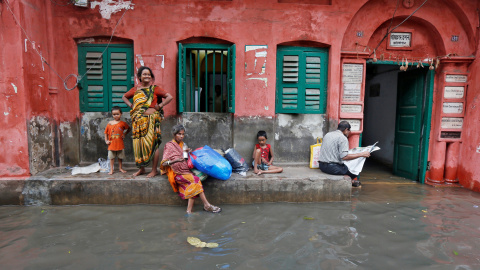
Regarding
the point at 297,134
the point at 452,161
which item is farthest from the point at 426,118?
the point at 297,134

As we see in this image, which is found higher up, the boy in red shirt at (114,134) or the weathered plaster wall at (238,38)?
the weathered plaster wall at (238,38)

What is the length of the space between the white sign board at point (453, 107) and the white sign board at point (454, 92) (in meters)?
0.17

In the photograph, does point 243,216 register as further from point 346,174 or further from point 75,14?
point 75,14

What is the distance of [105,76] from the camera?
5.43 metres

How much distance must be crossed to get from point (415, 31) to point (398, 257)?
4.99 meters

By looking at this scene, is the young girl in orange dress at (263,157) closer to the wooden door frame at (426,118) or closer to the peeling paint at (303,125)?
the peeling paint at (303,125)

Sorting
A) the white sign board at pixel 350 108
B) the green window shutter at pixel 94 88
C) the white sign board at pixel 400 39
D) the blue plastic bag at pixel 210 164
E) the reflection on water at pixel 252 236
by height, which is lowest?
the reflection on water at pixel 252 236

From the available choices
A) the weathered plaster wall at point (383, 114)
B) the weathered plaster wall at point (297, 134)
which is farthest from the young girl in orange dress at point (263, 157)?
the weathered plaster wall at point (383, 114)

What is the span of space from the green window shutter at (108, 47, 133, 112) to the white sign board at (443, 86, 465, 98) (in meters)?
6.51

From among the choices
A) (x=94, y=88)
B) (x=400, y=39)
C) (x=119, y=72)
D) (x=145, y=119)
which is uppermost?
(x=400, y=39)

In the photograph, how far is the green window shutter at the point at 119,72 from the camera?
539 centimetres

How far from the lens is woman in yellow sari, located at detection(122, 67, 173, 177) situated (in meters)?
4.54

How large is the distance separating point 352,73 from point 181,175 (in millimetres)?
4002

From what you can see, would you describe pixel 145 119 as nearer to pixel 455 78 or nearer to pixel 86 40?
pixel 86 40
